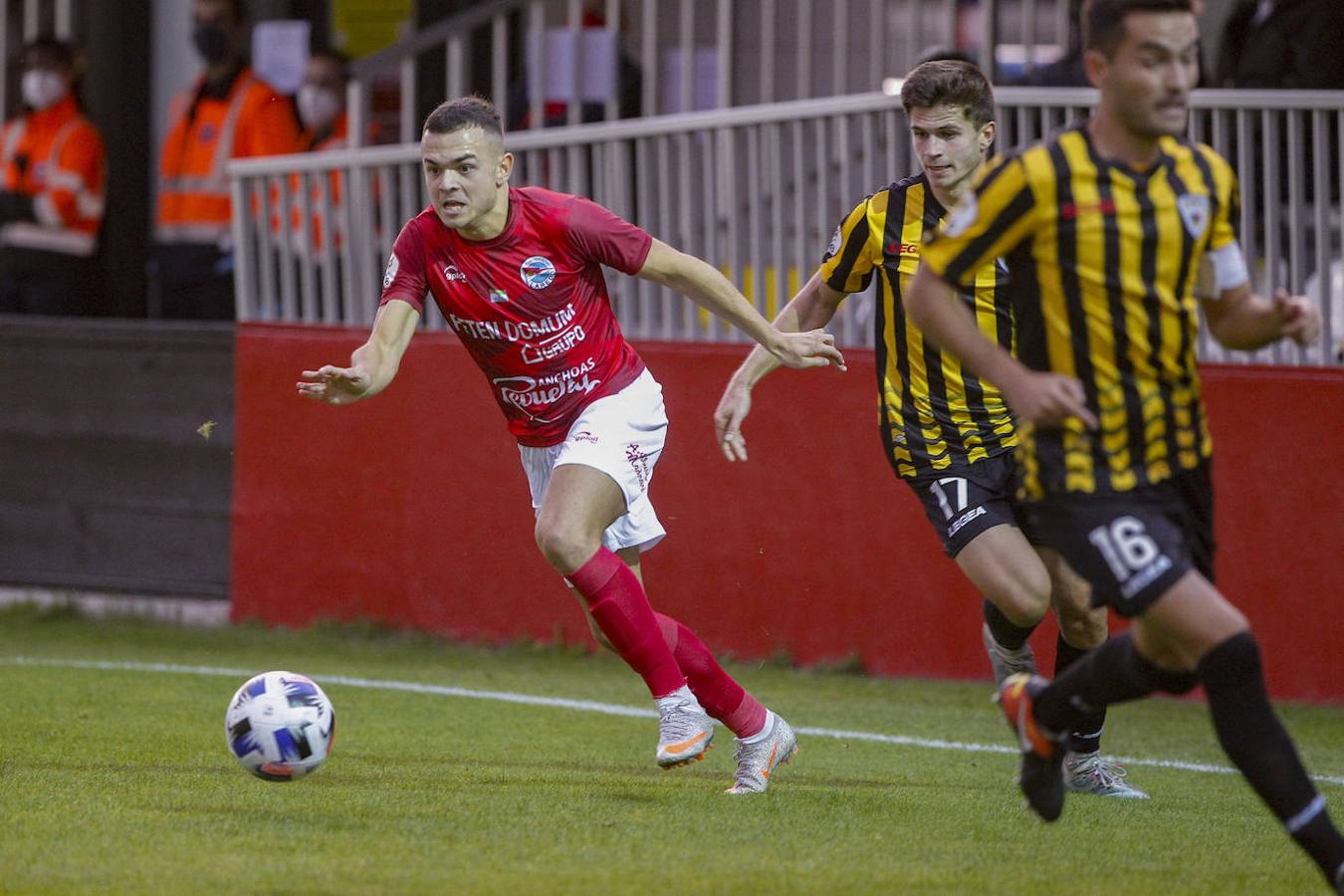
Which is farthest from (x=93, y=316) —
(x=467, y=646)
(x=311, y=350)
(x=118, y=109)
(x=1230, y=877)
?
(x=1230, y=877)

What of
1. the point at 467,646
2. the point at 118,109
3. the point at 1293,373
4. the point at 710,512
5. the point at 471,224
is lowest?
the point at 467,646

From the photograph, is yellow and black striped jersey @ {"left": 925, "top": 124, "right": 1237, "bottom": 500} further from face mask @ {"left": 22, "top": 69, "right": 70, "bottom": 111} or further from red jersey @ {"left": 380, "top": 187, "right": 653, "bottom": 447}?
face mask @ {"left": 22, "top": 69, "right": 70, "bottom": 111}

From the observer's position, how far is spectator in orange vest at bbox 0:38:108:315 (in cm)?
1241

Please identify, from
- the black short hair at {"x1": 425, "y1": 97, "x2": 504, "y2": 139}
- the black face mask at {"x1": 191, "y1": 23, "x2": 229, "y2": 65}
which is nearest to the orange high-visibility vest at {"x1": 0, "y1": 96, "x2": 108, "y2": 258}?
the black face mask at {"x1": 191, "y1": 23, "x2": 229, "y2": 65}

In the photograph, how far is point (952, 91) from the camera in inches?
242

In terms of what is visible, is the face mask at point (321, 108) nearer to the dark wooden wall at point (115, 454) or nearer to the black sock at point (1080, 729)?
the dark wooden wall at point (115, 454)

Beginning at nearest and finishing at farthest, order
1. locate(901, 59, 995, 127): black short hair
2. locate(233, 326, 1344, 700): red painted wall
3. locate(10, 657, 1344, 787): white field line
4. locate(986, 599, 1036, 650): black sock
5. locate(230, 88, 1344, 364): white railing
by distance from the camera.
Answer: locate(901, 59, 995, 127): black short hair, locate(986, 599, 1036, 650): black sock, locate(10, 657, 1344, 787): white field line, locate(233, 326, 1344, 700): red painted wall, locate(230, 88, 1344, 364): white railing

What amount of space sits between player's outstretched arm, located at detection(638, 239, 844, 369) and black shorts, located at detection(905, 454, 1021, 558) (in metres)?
0.50

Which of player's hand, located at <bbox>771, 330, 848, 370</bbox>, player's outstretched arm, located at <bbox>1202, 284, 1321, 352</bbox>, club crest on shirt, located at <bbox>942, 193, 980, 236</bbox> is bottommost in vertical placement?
player's hand, located at <bbox>771, 330, 848, 370</bbox>

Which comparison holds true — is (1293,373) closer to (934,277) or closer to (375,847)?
(934,277)

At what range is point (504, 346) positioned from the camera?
6281mm

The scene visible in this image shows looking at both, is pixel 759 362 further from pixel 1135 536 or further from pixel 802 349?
pixel 1135 536

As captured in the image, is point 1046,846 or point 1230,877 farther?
point 1046,846

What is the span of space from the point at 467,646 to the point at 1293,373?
4.15 m
